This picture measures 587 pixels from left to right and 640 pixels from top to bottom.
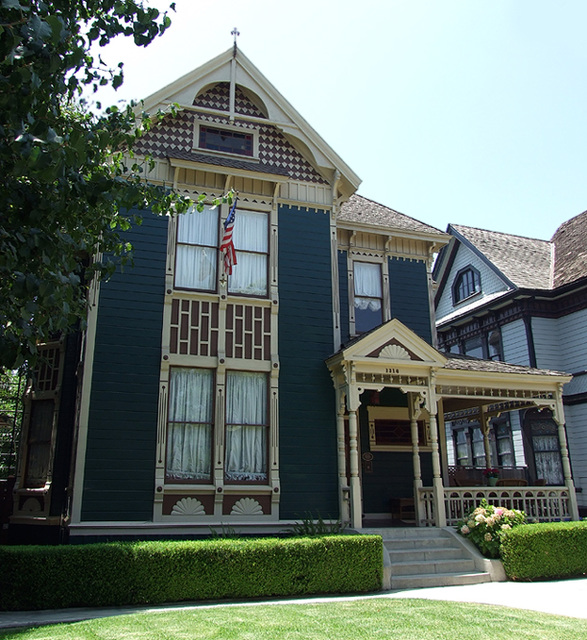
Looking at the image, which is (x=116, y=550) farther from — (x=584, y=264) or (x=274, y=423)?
(x=584, y=264)

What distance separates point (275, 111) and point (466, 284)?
13748 millimetres

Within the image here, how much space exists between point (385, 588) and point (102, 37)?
9262mm

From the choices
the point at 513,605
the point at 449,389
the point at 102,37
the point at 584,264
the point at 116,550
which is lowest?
the point at 513,605

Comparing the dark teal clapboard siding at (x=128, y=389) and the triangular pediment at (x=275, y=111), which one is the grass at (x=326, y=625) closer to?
the dark teal clapboard siding at (x=128, y=389)

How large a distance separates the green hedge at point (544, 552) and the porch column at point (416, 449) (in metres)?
2.30

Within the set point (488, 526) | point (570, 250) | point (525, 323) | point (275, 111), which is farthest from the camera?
point (570, 250)

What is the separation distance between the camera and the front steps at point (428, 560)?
35.5 ft

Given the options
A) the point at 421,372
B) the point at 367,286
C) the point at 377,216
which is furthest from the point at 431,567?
the point at 377,216

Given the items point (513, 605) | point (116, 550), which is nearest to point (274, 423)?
point (116, 550)

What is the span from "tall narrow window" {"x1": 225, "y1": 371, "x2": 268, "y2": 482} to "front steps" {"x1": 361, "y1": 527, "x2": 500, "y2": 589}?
2.56m

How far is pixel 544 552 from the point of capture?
1142cm

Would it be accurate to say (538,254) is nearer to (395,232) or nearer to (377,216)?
(377,216)

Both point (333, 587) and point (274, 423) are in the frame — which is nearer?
point (333, 587)

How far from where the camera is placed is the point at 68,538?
11.4m
